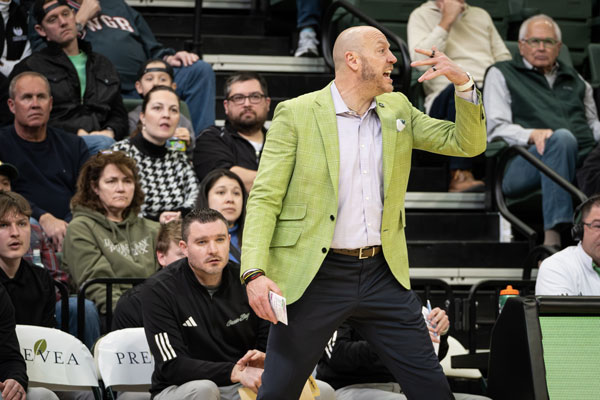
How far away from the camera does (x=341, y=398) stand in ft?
13.4

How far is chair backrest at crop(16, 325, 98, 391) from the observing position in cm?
404

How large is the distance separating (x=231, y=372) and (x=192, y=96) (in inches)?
137

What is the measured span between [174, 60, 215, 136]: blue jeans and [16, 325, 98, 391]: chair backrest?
305 centimetres

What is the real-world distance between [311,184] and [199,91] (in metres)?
3.90

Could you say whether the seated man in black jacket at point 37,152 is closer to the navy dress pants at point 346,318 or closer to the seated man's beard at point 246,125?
the seated man's beard at point 246,125

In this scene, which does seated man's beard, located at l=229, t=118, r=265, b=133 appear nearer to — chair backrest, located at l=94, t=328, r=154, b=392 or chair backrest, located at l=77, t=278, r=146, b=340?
chair backrest, located at l=77, t=278, r=146, b=340

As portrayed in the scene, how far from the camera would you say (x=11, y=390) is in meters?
3.71

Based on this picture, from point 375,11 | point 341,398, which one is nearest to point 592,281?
point 341,398

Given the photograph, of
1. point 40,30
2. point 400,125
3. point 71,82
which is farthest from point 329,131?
point 40,30

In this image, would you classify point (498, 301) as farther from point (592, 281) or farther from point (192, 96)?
point (192, 96)

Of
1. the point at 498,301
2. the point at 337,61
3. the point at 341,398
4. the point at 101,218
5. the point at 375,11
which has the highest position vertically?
the point at 375,11

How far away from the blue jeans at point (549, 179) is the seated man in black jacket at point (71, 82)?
2734 millimetres

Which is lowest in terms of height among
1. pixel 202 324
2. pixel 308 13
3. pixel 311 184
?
pixel 202 324

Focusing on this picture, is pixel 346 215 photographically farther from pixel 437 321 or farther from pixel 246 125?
pixel 246 125
